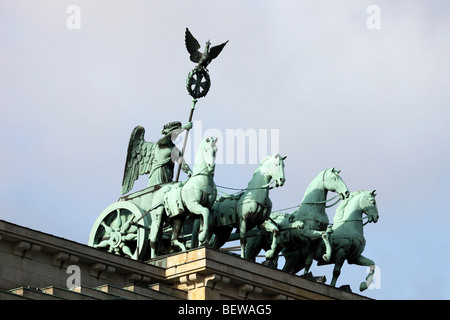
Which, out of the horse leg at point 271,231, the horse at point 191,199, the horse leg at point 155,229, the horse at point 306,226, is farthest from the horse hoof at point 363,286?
the horse leg at point 155,229

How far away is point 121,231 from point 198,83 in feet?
15.7

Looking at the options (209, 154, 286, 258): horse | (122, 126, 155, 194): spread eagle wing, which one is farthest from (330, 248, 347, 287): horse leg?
(122, 126, 155, 194): spread eagle wing

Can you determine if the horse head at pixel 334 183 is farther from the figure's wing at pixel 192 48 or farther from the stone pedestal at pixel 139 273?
the figure's wing at pixel 192 48

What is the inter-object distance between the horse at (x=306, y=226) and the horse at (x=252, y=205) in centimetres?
118

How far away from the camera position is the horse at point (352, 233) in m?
47.7

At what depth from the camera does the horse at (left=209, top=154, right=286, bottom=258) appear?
45.1 metres

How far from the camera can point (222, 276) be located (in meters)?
43.3

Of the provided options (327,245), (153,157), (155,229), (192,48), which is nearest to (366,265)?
(327,245)

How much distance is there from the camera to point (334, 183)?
156 feet

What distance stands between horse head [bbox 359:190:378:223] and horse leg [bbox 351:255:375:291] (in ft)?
3.51

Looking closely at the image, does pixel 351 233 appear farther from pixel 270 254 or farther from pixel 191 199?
pixel 191 199
